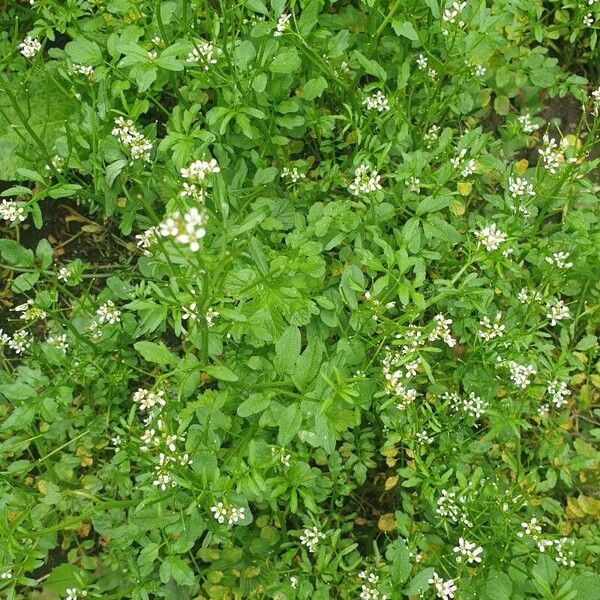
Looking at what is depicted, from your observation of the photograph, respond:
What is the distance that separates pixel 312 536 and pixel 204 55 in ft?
8.18

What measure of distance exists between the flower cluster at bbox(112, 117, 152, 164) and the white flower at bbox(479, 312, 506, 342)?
1.99 metres

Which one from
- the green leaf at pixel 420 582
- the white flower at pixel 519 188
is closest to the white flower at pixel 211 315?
the green leaf at pixel 420 582

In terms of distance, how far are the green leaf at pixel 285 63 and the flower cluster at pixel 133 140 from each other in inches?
29.7

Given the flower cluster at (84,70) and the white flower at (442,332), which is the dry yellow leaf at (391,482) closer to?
the white flower at (442,332)

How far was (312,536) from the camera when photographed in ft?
11.5

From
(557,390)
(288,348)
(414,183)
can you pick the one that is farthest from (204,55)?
(557,390)

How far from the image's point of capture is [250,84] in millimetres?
3344

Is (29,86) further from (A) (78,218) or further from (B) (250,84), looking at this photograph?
(B) (250,84)

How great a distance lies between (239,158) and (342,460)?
1.78 metres

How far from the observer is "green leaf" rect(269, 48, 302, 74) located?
3367mm

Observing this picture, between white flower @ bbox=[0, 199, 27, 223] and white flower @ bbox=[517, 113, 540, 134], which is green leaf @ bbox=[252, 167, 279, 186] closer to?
white flower @ bbox=[0, 199, 27, 223]

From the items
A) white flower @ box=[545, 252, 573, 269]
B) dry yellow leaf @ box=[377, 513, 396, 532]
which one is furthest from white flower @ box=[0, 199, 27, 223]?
white flower @ box=[545, 252, 573, 269]

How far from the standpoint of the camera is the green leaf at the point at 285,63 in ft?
11.0

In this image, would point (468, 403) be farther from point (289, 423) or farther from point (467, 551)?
point (289, 423)
